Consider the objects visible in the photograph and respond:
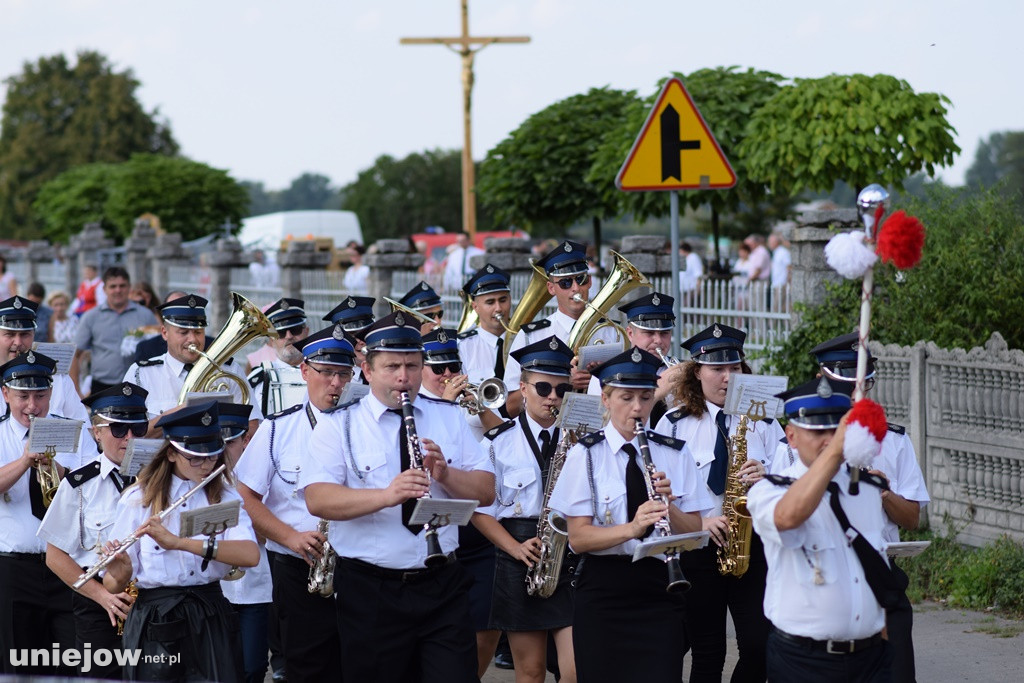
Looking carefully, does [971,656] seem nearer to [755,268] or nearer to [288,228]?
[755,268]

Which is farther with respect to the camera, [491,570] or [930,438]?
[930,438]

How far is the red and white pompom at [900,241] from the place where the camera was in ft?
15.8

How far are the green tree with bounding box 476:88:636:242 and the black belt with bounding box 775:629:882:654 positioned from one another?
14.7 m

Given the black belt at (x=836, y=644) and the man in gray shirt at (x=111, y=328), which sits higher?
the man in gray shirt at (x=111, y=328)

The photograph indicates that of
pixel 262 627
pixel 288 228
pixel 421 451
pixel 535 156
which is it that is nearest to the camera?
pixel 421 451

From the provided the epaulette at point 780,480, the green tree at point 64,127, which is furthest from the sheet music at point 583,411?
the green tree at point 64,127

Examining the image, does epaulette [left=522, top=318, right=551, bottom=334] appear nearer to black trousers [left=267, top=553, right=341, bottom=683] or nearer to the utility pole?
black trousers [left=267, top=553, right=341, bottom=683]

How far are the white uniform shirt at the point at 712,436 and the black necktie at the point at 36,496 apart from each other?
306 centimetres

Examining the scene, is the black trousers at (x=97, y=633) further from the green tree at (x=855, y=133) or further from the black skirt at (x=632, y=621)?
the green tree at (x=855, y=133)

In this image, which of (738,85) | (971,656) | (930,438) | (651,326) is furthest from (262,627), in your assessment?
(738,85)

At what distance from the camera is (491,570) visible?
7.66 m

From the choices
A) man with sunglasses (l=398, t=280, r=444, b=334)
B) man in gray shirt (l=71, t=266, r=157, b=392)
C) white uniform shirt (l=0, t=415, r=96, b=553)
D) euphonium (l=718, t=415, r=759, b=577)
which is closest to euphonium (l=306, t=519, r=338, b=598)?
white uniform shirt (l=0, t=415, r=96, b=553)

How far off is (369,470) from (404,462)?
0.15 meters

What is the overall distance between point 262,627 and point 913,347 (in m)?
5.05
